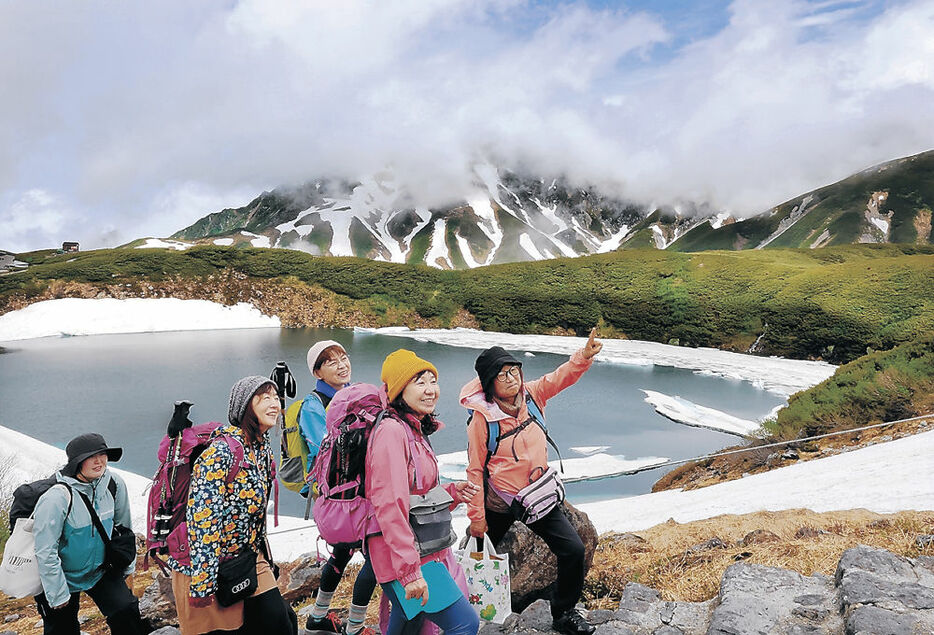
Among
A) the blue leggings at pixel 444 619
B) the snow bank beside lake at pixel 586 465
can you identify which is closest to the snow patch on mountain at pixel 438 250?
the snow bank beside lake at pixel 586 465

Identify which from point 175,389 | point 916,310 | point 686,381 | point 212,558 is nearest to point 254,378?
point 212,558

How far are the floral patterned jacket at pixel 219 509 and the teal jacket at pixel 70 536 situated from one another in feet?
4.03

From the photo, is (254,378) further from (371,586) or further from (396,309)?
(396,309)

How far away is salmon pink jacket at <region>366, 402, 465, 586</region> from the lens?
90.0 inches

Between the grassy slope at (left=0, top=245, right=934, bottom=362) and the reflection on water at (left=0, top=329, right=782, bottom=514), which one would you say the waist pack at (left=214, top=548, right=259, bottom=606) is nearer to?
the reflection on water at (left=0, top=329, right=782, bottom=514)

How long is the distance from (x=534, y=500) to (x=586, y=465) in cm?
989

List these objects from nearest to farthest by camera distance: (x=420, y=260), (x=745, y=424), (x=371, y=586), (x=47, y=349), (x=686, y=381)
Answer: (x=371, y=586) → (x=745, y=424) → (x=686, y=381) → (x=47, y=349) → (x=420, y=260)

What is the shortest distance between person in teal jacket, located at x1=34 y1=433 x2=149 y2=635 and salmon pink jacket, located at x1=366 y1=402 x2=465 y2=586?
1928mm

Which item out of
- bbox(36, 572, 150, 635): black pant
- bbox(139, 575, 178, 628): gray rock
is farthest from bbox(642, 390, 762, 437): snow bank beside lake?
bbox(36, 572, 150, 635): black pant

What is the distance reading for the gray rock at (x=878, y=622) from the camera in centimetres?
235

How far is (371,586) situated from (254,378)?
4.78ft

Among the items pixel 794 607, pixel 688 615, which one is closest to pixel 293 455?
pixel 688 615

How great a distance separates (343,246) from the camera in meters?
168

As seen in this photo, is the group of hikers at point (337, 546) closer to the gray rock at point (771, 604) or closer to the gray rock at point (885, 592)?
the gray rock at point (771, 604)
